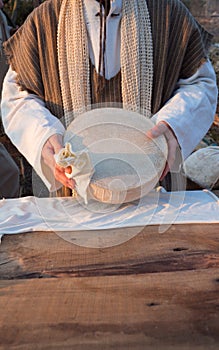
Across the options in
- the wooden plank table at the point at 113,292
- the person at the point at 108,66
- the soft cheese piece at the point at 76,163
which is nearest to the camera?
the wooden plank table at the point at 113,292

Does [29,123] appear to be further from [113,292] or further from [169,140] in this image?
[113,292]

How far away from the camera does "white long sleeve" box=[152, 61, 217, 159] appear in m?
1.13

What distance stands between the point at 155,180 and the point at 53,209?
0.91ft

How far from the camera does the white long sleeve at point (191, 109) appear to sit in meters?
1.13

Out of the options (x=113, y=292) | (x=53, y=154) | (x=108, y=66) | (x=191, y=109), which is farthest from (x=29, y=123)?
(x=113, y=292)

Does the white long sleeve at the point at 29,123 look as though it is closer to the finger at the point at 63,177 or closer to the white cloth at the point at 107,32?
A: the finger at the point at 63,177

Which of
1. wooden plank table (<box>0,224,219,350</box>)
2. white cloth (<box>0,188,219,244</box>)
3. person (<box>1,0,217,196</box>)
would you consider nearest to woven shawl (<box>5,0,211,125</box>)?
person (<box>1,0,217,196</box>)

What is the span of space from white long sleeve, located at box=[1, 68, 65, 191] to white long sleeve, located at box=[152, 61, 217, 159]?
0.90ft

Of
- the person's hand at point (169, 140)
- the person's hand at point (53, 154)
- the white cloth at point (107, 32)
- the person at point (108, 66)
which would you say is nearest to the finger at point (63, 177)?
the person's hand at point (53, 154)

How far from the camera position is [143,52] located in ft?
3.95

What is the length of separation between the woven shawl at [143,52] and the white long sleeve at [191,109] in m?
0.03

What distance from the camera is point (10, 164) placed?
6.49ft

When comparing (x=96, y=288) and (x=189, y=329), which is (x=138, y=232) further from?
(x=189, y=329)

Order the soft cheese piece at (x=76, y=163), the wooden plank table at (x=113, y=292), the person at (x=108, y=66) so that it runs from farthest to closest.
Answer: the person at (x=108, y=66), the soft cheese piece at (x=76, y=163), the wooden plank table at (x=113, y=292)
